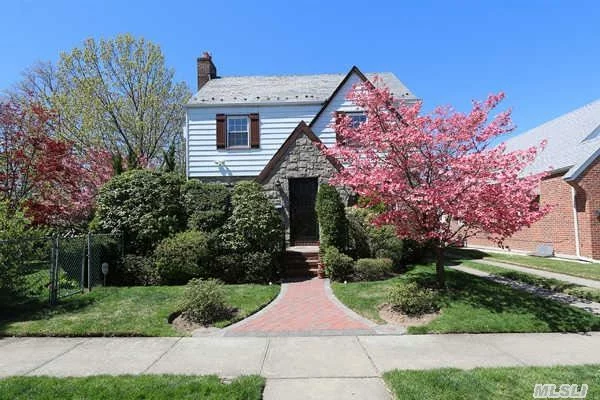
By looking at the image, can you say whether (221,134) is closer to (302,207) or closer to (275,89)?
(275,89)

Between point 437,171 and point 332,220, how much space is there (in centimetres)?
382

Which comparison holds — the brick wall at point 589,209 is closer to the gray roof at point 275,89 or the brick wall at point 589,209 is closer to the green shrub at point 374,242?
the gray roof at point 275,89

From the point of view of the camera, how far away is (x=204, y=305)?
6.76 m

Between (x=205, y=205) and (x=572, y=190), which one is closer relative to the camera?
(x=205, y=205)

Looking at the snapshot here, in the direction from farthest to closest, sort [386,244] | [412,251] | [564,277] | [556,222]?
[556,222] < [412,251] < [386,244] < [564,277]

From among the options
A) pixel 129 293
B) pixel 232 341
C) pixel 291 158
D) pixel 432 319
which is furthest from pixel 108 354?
pixel 291 158

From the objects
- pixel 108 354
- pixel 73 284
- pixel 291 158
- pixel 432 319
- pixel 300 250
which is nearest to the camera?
pixel 108 354

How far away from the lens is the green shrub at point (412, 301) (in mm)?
6910

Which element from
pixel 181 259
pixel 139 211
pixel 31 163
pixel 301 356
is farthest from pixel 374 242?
pixel 31 163

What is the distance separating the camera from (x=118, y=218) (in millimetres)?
10297

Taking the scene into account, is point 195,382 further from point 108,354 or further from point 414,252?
point 414,252

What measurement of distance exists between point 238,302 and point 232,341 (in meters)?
2.05

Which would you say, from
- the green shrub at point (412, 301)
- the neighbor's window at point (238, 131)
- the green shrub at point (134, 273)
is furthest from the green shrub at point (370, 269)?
the neighbor's window at point (238, 131)

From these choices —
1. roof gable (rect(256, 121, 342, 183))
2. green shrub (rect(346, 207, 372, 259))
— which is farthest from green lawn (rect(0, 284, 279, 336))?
roof gable (rect(256, 121, 342, 183))
